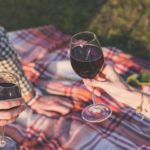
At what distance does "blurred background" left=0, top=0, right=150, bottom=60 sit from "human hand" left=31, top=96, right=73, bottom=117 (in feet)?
3.43

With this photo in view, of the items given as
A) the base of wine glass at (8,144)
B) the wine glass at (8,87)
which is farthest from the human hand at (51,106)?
the wine glass at (8,87)

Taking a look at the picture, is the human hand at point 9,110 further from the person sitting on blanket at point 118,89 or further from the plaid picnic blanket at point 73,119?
the plaid picnic blanket at point 73,119

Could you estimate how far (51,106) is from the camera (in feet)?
10.5

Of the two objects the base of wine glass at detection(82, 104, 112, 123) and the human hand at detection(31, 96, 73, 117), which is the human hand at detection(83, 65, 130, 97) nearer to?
the base of wine glass at detection(82, 104, 112, 123)

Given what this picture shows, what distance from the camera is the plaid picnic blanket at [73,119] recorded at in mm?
2920

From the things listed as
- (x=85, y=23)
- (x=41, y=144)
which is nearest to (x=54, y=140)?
(x=41, y=144)

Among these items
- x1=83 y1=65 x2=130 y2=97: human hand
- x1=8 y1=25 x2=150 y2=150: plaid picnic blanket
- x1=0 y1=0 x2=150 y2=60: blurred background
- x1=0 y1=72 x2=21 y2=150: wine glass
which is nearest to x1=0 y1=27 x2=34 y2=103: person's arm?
x1=8 y1=25 x2=150 y2=150: plaid picnic blanket

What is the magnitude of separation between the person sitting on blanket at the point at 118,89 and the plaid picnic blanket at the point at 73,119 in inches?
10.6

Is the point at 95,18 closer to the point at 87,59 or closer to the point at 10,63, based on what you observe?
the point at 10,63

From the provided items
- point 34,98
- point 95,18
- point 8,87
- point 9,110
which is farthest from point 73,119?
point 95,18

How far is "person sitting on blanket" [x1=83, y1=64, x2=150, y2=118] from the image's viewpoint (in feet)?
8.55

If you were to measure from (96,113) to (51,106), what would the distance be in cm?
37

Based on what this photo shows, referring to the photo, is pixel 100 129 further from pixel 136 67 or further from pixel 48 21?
pixel 48 21

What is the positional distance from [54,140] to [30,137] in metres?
0.16
